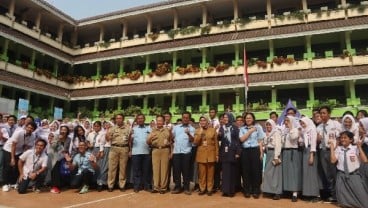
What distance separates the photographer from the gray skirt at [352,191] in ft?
22.2

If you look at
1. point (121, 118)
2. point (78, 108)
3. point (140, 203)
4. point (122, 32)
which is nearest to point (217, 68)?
point (122, 32)

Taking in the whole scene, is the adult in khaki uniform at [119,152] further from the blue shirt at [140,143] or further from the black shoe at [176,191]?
the black shoe at [176,191]

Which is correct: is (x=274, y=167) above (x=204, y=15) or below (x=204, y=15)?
A: below

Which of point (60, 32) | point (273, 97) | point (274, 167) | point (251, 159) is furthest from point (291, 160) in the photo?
point (60, 32)

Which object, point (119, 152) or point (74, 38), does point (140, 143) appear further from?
point (74, 38)

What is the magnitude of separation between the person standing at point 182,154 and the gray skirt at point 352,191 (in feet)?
11.1

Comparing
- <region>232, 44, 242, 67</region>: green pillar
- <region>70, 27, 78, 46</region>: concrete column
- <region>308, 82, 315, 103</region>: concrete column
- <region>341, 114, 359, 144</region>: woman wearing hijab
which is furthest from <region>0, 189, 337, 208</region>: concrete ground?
<region>70, 27, 78, 46</region>: concrete column

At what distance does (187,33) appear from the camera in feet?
81.5

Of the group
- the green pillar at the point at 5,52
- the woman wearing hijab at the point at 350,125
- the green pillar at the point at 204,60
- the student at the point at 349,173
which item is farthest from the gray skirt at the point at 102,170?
the green pillar at the point at 5,52

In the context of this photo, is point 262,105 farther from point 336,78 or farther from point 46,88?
point 46,88

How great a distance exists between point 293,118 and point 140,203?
384 cm

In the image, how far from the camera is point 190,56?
85.3ft

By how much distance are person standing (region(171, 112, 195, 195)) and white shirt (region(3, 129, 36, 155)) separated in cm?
401

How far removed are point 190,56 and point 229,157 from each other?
18421mm
